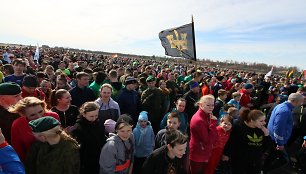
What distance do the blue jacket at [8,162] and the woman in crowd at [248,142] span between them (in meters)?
3.92

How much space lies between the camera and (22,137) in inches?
122

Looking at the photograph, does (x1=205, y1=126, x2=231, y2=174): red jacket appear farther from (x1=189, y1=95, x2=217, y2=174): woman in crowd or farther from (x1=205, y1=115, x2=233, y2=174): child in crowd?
(x1=189, y1=95, x2=217, y2=174): woman in crowd

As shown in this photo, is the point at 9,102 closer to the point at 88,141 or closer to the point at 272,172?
the point at 88,141

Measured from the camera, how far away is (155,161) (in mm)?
3285

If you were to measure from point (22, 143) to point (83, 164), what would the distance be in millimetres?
1139

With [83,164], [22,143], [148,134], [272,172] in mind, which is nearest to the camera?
[22,143]

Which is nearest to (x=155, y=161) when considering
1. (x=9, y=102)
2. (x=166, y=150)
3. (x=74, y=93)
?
(x=166, y=150)

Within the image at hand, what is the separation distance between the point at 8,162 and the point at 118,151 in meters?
1.77

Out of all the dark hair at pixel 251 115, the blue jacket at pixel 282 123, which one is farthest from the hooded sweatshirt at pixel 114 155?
the blue jacket at pixel 282 123

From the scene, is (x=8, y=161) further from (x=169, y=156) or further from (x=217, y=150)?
(x=217, y=150)

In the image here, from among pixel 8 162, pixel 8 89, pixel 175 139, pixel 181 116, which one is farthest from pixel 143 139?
pixel 8 162

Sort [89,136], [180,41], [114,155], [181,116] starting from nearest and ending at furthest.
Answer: [114,155], [89,136], [181,116], [180,41]

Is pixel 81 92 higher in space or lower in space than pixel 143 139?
higher

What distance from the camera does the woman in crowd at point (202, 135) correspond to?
444 centimetres
